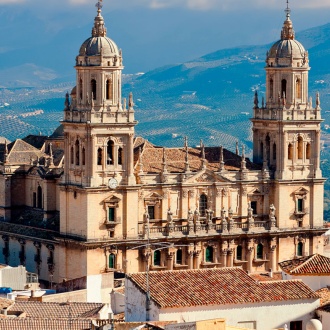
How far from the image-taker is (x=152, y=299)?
62.9 metres

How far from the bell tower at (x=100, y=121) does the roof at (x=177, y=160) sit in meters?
2.25

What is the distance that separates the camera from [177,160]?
102812 mm

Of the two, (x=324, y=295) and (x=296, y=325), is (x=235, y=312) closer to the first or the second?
(x=296, y=325)

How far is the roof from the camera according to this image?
101500mm

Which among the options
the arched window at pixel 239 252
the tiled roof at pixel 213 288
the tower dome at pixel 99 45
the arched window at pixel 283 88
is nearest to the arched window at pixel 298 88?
the arched window at pixel 283 88

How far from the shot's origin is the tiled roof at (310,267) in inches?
2844

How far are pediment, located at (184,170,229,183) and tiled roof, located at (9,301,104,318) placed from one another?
31901mm

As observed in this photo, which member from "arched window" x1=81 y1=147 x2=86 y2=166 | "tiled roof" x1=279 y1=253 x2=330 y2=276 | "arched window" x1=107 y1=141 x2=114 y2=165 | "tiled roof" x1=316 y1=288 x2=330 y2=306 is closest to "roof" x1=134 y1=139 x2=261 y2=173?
"arched window" x1=107 y1=141 x2=114 y2=165

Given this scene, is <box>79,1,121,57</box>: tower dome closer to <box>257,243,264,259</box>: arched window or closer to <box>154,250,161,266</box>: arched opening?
<box>154,250,161,266</box>: arched opening

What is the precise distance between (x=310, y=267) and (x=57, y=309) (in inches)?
433

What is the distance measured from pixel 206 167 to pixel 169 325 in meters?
45.3

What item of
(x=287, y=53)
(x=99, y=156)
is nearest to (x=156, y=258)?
(x=99, y=156)

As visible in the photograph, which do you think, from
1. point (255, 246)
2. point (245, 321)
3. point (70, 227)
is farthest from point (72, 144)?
point (245, 321)

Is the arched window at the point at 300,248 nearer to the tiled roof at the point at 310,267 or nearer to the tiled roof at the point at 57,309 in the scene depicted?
the tiled roof at the point at 310,267
